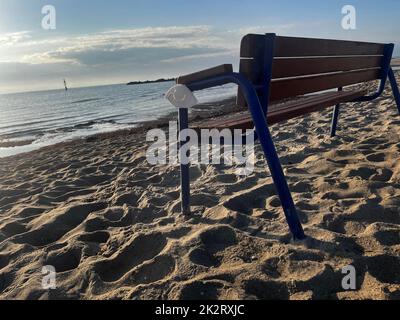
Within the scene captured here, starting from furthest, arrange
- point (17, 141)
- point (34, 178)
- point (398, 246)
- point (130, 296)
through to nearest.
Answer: point (17, 141), point (34, 178), point (398, 246), point (130, 296)

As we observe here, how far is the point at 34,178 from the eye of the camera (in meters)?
5.18

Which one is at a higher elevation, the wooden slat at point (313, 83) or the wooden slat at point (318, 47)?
the wooden slat at point (318, 47)

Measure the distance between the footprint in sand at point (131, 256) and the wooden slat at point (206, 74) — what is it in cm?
112

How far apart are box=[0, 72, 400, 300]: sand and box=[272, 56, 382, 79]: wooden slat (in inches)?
36.2

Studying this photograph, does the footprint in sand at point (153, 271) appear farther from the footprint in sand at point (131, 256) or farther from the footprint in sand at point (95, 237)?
the footprint in sand at point (95, 237)

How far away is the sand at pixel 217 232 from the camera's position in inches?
76.3

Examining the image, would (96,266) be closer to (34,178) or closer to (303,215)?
(303,215)

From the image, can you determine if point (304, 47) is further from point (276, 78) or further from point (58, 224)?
point (58, 224)

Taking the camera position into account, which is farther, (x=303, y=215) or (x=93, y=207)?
(x=93, y=207)

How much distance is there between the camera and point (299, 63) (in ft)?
8.74

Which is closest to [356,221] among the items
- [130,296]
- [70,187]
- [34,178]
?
[130,296]

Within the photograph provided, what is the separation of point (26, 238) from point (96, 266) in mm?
931

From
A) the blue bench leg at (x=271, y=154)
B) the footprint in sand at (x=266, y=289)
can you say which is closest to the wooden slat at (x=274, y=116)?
the blue bench leg at (x=271, y=154)

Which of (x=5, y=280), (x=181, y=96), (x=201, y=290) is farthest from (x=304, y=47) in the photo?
(x=5, y=280)
